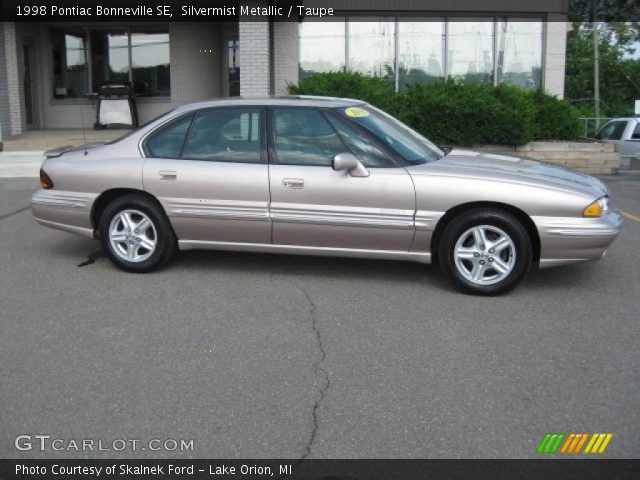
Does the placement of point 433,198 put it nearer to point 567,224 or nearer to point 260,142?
point 567,224

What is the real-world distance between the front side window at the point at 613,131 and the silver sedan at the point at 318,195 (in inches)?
414

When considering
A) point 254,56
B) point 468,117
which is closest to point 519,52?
point 468,117

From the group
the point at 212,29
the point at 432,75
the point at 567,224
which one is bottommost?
the point at 567,224

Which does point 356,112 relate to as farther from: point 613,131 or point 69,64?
point 69,64

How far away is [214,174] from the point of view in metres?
6.50

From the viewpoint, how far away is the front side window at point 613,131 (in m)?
16.3

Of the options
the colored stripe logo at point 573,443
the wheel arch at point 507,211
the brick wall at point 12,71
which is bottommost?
the colored stripe logo at point 573,443

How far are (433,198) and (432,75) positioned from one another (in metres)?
11.5

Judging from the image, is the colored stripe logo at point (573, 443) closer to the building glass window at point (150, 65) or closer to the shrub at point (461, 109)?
the shrub at point (461, 109)

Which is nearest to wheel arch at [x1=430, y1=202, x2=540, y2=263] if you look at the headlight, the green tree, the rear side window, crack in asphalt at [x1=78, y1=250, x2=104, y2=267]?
the headlight

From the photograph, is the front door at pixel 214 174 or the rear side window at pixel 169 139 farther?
the rear side window at pixel 169 139

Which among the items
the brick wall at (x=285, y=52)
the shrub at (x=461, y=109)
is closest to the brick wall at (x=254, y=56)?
the shrub at (x=461, y=109)
